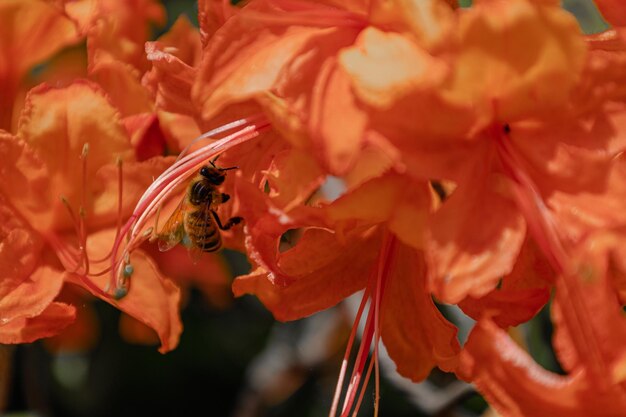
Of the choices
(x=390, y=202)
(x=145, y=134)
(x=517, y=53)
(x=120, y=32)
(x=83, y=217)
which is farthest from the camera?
(x=120, y=32)

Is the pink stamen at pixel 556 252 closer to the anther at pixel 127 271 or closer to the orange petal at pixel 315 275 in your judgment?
the orange petal at pixel 315 275

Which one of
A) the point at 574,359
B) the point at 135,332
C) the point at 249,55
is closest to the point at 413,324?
the point at 574,359

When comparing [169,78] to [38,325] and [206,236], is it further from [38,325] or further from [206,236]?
[38,325]

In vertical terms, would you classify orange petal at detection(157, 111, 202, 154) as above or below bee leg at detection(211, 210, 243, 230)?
above

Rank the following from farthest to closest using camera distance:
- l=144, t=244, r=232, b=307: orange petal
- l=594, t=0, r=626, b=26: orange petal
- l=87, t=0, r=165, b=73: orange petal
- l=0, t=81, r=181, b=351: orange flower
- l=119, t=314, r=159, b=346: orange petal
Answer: l=144, t=244, r=232, b=307: orange petal < l=119, t=314, r=159, b=346: orange petal < l=87, t=0, r=165, b=73: orange petal < l=0, t=81, r=181, b=351: orange flower < l=594, t=0, r=626, b=26: orange petal

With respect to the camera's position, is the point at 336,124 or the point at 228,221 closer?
the point at 336,124

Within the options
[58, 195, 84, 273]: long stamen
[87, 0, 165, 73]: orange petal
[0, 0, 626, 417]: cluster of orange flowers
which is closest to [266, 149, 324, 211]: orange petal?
[0, 0, 626, 417]: cluster of orange flowers

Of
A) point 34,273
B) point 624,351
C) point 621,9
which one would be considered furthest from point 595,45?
point 34,273

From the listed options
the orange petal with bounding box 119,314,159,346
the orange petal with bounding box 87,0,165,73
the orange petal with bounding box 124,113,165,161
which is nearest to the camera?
the orange petal with bounding box 124,113,165,161

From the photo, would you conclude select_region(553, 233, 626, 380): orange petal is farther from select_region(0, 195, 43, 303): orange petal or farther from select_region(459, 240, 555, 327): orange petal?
select_region(0, 195, 43, 303): orange petal
